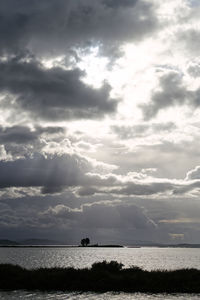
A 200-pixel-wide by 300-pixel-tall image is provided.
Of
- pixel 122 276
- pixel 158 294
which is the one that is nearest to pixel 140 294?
Result: pixel 158 294

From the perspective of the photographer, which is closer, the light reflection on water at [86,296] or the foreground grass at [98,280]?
the light reflection on water at [86,296]

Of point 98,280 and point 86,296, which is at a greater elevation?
point 98,280

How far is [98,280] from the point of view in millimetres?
63375

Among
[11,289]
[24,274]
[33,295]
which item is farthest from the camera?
[24,274]

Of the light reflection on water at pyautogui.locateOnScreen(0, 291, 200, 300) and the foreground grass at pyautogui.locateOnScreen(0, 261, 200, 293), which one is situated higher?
the foreground grass at pyautogui.locateOnScreen(0, 261, 200, 293)

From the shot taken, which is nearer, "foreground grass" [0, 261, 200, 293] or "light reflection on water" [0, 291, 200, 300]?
"light reflection on water" [0, 291, 200, 300]

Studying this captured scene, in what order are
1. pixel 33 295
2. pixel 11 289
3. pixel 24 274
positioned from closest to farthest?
pixel 33 295
pixel 11 289
pixel 24 274

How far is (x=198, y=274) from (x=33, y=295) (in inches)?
1178

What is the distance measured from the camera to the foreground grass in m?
61.7

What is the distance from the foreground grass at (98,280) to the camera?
6169 centimetres

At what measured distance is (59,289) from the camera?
61.1m

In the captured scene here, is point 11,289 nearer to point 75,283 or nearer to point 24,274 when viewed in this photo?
point 24,274

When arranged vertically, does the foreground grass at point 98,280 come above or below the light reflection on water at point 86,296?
above

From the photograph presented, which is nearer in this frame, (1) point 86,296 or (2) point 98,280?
(1) point 86,296
